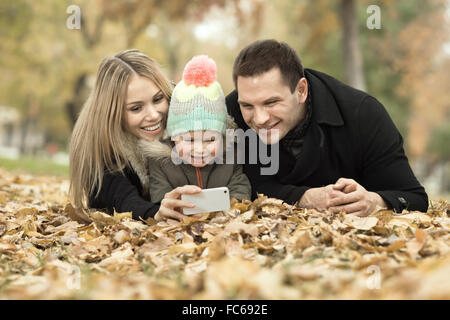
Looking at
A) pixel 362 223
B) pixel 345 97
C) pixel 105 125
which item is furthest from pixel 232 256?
pixel 345 97

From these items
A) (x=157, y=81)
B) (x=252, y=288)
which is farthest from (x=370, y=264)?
(x=157, y=81)

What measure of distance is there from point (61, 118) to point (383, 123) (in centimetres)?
2770

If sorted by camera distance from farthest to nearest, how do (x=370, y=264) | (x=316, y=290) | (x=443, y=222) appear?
(x=443, y=222), (x=370, y=264), (x=316, y=290)

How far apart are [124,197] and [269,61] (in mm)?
1536

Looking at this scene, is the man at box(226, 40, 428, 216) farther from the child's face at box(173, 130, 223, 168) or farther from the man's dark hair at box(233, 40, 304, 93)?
the child's face at box(173, 130, 223, 168)

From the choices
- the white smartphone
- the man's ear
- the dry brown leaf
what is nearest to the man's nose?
the man's ear

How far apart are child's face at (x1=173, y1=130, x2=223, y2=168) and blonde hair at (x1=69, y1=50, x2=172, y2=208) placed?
25.0 inches

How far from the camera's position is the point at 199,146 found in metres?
3.55

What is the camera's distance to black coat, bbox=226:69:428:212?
3.86m

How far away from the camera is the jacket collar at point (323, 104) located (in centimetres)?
388

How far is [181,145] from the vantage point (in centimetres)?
358

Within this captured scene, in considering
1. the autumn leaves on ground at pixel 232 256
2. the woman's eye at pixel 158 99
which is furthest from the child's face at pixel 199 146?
the woman's eye at pixel 158 99

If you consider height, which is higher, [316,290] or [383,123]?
[383,123]
